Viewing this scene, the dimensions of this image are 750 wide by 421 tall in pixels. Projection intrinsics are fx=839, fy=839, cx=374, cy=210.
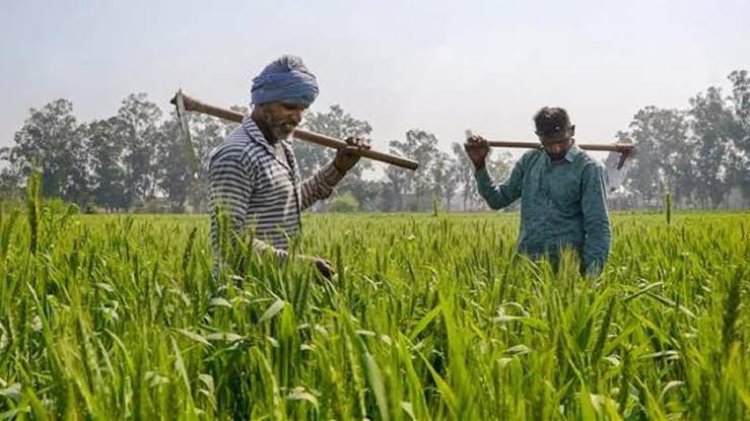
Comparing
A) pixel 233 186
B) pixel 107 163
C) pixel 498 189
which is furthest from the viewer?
pixel 107 163

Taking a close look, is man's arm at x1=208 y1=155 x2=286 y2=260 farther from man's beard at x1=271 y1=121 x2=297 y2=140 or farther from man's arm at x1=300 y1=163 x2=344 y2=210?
man's arm at x1=300 y1=163 x2=344 y2=210

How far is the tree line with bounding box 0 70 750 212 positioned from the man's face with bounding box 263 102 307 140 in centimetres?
8028

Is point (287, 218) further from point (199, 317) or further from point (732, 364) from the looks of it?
point (732, 364)

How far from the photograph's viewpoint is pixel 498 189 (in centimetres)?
463

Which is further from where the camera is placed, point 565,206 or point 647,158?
point 647,158

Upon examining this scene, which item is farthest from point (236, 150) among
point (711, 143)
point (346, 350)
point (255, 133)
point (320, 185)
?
point (711, 143)

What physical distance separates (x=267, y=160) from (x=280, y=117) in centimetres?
18

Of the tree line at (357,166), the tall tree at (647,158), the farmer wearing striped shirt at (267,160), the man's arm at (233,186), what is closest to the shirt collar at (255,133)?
the farmer wearing striped shirt at (267,160)

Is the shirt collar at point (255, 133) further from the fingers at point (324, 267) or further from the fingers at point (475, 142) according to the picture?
the fingers at point (475, 142)

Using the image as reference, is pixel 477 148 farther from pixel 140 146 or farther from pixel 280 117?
pixel 140 146

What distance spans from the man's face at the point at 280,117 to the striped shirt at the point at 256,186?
5cm

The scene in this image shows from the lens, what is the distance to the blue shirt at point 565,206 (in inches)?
159

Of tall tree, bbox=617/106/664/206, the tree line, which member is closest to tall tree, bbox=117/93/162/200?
the tree line

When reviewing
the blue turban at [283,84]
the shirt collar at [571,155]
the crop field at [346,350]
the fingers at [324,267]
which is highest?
the blue turban at [283,84]
